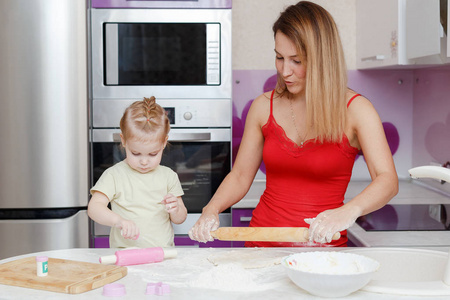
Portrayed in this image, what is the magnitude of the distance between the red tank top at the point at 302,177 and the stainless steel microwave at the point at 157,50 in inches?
27.9

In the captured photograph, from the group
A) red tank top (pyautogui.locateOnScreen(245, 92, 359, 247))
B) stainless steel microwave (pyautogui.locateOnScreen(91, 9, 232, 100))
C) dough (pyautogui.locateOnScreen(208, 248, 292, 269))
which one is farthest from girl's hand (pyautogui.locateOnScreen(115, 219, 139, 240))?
stainless steel microwave (pyautogui.locateOnScreen(91, 9, 232, 100))

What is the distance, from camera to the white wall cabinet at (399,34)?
1.97 meters

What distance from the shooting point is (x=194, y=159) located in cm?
249

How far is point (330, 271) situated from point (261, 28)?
193 centimetres

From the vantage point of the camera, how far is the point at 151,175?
1.74 metres

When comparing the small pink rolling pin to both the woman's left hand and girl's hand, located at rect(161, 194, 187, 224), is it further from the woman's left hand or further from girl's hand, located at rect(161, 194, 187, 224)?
the woman's left hand

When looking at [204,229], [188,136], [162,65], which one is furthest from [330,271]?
[162,65]

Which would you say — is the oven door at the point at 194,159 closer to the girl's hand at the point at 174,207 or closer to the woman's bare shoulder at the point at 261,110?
the woman's bare shoulder at the point at 261,110

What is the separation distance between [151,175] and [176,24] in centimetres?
89

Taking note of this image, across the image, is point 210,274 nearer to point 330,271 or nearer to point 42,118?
point 330,271

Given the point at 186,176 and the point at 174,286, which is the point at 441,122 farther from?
the point at 174,286

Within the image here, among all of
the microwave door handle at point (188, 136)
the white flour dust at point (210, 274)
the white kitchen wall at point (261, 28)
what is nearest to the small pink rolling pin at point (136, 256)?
the white flour dust at point (210, 274)

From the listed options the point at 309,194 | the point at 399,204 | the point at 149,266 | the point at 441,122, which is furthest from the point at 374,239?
the point at 441,122

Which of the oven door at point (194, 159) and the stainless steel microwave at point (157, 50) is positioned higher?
the stainless steel microwave at point (157, 50)
